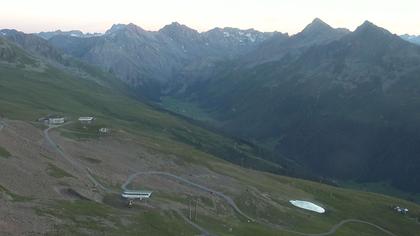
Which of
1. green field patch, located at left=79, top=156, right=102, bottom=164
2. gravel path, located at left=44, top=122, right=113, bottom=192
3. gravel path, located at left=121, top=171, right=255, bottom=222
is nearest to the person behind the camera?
gravel path, located at left=44, top=122, right=113, bottom=192

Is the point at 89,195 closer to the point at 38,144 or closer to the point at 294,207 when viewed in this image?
the point at 38,144

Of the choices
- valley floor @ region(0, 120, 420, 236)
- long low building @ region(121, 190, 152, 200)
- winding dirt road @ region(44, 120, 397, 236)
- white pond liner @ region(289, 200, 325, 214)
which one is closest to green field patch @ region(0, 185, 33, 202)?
valley floor @ region(0, 120, 420, 236)

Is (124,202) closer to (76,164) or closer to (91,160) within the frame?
(76,164)

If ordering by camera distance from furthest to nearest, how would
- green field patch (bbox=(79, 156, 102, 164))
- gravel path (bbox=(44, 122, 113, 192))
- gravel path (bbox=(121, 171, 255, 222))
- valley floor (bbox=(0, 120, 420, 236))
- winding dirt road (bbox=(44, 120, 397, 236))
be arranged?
green field patch (bbox=(79, 156, 102, 164)) < gravel path (bbox=(121, 171, 255, 222)) < winding dirt road (bbox=(44, 120, 397, 236)) < gravel path (bbox=(44, 122, 113, 192)) < valley floor (bbox=(0, 120, 420, 236))

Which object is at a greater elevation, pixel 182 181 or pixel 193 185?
pixel 182 181

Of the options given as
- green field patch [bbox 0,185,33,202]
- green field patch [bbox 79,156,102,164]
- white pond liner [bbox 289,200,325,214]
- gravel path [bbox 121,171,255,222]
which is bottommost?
white pond liner [bbox 289,200,325,214]

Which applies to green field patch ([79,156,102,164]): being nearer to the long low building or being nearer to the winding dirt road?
the winding dirt road

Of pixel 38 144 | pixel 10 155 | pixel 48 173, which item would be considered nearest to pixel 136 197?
pixel 48 173

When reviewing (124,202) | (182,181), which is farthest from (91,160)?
(124,202)

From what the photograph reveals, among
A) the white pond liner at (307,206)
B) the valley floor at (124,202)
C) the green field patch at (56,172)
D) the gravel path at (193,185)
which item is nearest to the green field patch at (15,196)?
the valley floor at (124,202)

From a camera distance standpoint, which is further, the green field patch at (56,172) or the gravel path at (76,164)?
the gravel path at (76,164)

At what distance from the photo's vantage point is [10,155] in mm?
137750

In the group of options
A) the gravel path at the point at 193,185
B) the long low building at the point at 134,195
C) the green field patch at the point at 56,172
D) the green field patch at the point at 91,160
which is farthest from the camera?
the green field patch at the point at 91,160

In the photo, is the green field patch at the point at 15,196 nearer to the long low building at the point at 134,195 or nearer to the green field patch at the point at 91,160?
the long low building at the point at 134,195
